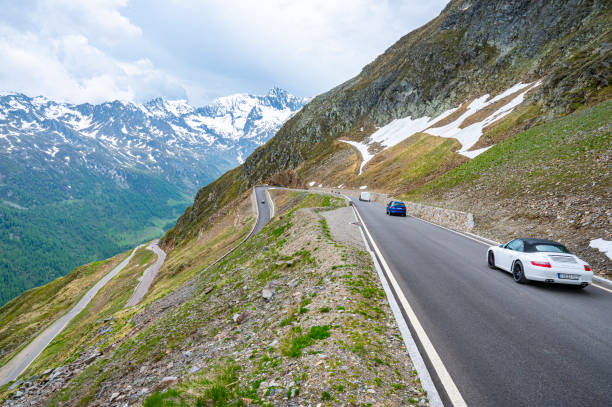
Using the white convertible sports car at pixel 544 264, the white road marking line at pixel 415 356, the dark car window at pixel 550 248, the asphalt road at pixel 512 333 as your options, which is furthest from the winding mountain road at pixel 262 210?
the dark car window at pixel 550 248

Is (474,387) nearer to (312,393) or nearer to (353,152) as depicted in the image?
(312,393)

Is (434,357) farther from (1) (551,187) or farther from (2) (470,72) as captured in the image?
(2) (470,72)

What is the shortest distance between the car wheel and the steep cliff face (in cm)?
3385

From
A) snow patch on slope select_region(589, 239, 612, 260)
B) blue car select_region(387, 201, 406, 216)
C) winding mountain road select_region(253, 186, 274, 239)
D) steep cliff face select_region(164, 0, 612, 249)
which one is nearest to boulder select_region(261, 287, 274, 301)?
snow patch on slope select_region(589, 239, 612, 260)

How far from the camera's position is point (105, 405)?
778cm

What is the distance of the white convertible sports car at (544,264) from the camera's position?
8.98m

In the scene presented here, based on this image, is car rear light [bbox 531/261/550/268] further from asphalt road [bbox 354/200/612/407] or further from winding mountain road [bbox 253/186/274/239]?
winding mountain road [bbox 253/186/274/239]

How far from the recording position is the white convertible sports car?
8.98 meters

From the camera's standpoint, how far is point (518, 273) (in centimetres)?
1008

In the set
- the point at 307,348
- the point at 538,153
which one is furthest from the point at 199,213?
the point at 307,348

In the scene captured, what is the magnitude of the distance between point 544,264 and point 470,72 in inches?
3575

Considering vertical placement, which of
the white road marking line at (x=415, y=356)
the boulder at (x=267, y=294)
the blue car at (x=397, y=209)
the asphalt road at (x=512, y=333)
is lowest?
the boulder at (x=267, y=294)

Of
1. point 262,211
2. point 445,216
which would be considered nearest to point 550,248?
point 445,216

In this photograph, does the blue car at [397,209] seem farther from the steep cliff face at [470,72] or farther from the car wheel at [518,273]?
the steep cliff face at [470,72]
